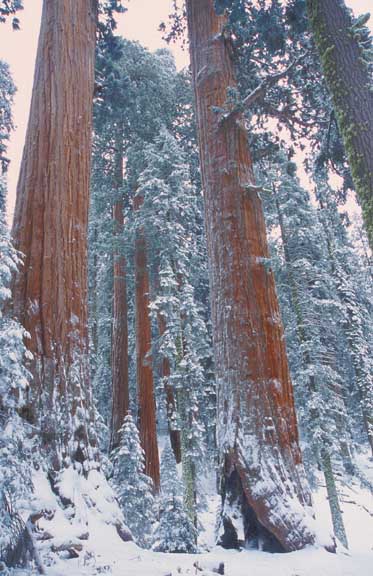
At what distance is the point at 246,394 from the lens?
3975 millimetres

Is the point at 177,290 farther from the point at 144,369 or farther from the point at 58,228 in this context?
the point at 58,228

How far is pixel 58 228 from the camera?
4.35 metres

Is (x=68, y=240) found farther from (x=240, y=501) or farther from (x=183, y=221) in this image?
(x=183, y=221)

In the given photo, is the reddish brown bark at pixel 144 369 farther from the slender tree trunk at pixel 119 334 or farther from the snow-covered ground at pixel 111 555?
the snow-covered ground at pixel 111 555

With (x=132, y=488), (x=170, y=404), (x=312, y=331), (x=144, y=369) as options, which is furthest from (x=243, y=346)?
(x=170, y=404)

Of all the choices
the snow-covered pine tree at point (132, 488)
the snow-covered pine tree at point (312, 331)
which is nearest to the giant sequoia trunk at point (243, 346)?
the snow-covered pine tree at point (132, 488)

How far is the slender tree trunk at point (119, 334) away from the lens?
12156 mm

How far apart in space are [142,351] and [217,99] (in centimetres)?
898

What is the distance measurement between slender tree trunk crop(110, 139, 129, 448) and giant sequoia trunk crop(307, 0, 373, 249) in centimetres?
958

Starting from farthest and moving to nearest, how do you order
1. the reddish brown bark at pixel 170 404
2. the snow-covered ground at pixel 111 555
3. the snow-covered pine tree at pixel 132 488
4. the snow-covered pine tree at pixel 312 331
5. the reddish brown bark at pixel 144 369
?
the reddish brown bark at pixel 170 404, the snow-covered pine tree at pixel 312 331, the reddish brown bark at pixel 144 369, the snow-covered pine tree at pixel 132 488, the snow-covered ground at pixel 111 555

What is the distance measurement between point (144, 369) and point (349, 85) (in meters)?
10.0

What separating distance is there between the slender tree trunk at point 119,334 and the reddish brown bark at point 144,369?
1.49ft

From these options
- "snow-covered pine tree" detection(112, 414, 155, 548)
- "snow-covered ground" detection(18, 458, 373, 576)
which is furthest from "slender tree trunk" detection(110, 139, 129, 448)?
"snow-covered ground" detection(18, 458, 373, 576)

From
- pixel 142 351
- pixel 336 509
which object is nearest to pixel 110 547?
pixel 142 351
